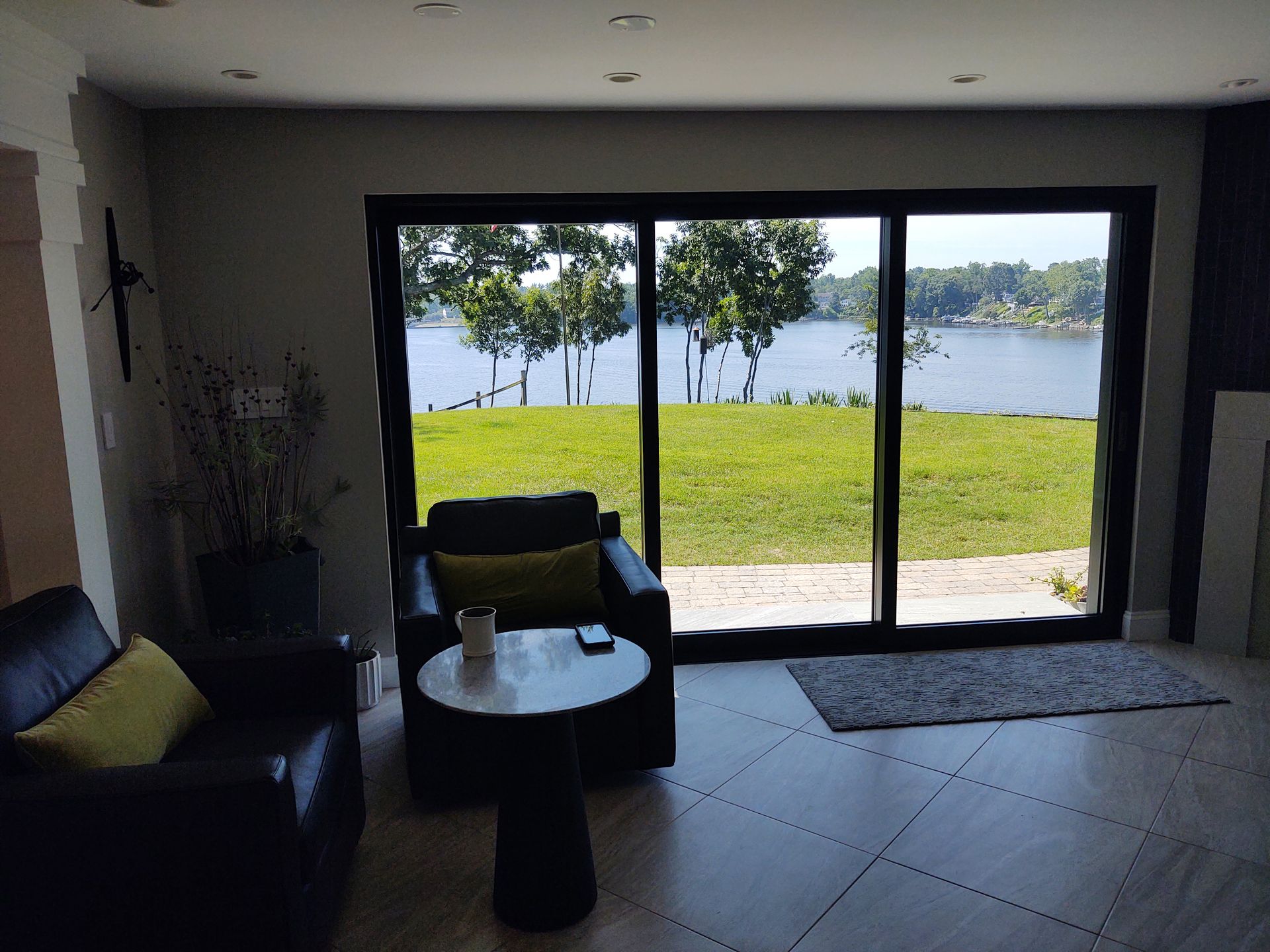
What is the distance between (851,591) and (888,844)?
5.92 feet

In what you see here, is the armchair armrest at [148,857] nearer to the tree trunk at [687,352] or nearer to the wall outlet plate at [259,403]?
the wall outlet plate at [259,403]

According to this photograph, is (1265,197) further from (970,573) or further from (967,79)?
(970,573)

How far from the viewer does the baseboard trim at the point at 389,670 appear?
3.96 meters

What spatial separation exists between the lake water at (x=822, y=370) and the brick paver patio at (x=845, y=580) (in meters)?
0.73

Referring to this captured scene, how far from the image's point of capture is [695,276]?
13.1ft

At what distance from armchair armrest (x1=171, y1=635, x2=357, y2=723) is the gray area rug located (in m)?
1.85

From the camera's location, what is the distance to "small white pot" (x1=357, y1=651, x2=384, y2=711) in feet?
12.2

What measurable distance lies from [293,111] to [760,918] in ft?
10.9

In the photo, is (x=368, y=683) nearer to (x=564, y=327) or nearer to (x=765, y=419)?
(x=564, y=327)

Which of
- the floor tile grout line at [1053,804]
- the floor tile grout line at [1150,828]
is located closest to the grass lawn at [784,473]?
the floor tile grout line at [1150,828]

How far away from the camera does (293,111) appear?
3.59 metres

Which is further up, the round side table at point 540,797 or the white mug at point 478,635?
the white mug at point 478,635

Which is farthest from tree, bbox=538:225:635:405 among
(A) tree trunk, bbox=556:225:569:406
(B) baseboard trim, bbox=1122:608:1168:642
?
(B) baseboard trim, bbox=1122:608:1168:642

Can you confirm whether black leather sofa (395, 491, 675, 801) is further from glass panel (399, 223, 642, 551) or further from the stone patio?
the stone patio
